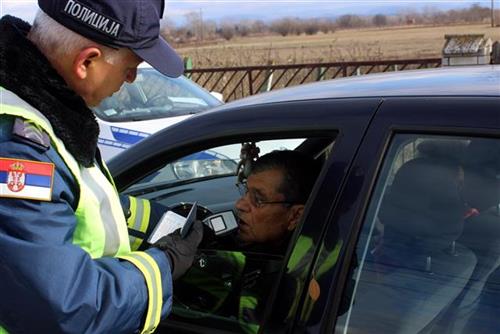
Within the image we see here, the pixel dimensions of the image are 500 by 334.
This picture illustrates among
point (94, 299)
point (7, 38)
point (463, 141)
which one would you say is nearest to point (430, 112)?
point (463, 141)

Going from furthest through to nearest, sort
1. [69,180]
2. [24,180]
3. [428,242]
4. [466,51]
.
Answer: [466,51] → [428,242] → [69,180] → [24,180]

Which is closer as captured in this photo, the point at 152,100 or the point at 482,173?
the point at 482,173

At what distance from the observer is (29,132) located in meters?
1.18

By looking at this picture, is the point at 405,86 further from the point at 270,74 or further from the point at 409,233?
the point at 270,74

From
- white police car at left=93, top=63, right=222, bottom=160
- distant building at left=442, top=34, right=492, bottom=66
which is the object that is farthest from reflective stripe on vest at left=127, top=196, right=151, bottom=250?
distant building at left=442, top=34, right=492, bottom=66

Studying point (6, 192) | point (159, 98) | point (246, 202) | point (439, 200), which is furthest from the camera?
point (159, 98)

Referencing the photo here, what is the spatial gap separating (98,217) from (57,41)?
37 centimetres

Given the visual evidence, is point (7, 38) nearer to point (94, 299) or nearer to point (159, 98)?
point (94, 299)

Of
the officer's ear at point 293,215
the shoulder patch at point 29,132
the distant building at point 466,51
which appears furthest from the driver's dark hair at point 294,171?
the distant building at point 466,51

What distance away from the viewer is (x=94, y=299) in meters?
1.21

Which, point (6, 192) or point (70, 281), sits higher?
point (6, 192)

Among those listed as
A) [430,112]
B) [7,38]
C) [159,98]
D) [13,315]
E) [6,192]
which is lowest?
[13,315]

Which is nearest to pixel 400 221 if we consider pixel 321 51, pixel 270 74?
pixel 270 74

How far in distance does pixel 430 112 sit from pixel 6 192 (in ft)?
2.82
